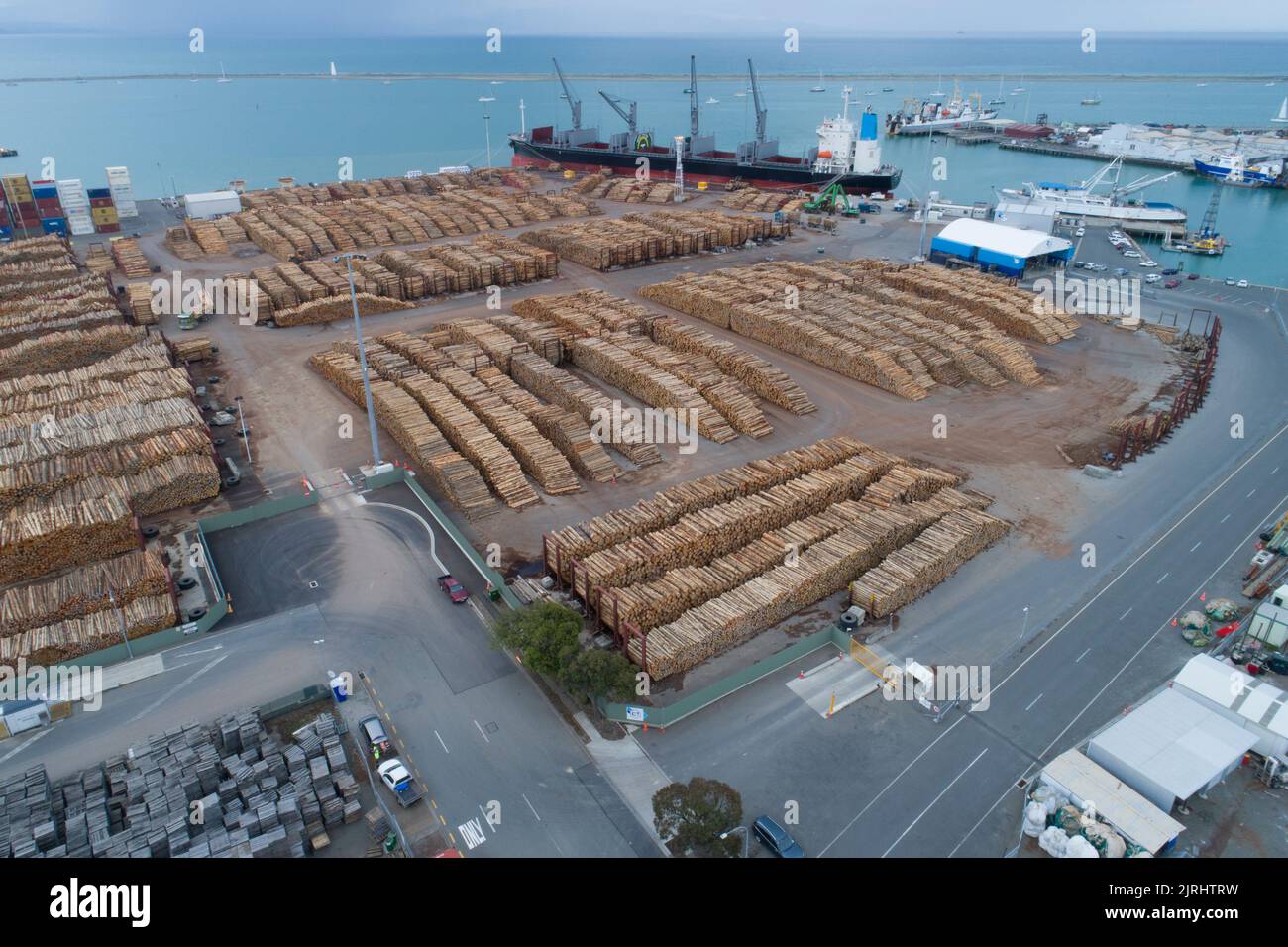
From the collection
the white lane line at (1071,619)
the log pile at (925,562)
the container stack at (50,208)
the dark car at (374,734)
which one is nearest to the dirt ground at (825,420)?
the log pile at (925,562)

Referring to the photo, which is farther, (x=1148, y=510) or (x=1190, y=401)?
(x=1190, y=401)

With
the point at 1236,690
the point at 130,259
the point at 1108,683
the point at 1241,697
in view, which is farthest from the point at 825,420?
the point at 130,259

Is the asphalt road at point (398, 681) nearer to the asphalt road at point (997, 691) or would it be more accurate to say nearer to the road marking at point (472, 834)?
the road marking at point (472, 834)

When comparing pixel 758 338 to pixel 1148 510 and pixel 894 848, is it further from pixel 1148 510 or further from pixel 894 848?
pixel 894 848

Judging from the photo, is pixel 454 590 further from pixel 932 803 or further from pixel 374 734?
pixel 932 803

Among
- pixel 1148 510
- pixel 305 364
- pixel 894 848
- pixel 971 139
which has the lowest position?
pixel 894 848
